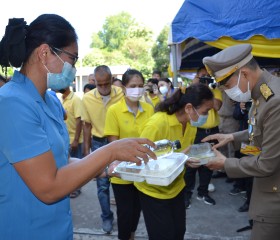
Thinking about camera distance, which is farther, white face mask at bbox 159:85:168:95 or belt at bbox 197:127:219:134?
white face mask at bbox 159:85:168:95

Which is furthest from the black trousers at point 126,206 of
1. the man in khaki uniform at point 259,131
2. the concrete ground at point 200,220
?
the man in khaki uniform at point 259,131

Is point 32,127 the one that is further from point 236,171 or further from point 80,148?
point 80,148

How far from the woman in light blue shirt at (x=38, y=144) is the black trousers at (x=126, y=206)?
1.70 m

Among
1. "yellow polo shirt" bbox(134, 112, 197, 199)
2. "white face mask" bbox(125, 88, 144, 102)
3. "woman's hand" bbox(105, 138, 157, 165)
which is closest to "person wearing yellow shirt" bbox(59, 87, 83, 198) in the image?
"white face mask" bbox(125, 88, 144, 102)

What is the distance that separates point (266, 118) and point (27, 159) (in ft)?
5.03

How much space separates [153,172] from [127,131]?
163cm

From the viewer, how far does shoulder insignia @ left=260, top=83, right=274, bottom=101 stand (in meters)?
2.04

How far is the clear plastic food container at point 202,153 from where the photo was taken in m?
2.45

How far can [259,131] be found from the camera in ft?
7.18

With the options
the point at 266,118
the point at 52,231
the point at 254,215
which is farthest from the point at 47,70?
the point at 254,215

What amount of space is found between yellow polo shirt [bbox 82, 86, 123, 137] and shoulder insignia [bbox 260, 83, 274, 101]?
2.51m

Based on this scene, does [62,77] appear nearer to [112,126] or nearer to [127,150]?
[127,150]

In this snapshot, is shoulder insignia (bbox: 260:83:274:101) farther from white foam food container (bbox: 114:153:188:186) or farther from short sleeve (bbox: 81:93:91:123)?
short sleeve (bbox: 81:93:91:123)

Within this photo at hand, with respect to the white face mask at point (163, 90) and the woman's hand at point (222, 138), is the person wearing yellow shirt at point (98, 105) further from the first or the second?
the white face mask at point (163, 90)
